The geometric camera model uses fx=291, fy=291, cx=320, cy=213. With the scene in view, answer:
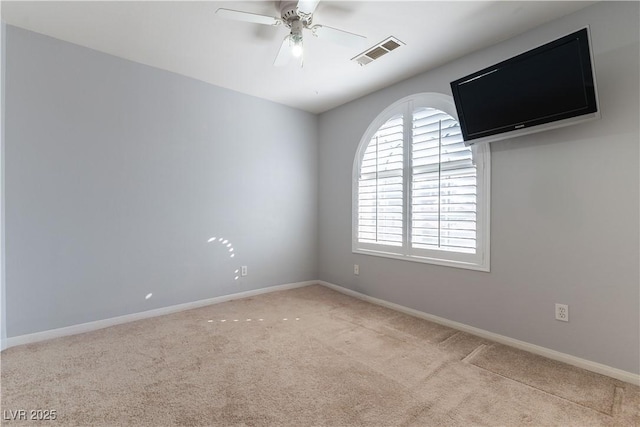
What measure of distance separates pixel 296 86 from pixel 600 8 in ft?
8.84

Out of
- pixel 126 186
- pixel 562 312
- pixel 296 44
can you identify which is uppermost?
pixel 296 44

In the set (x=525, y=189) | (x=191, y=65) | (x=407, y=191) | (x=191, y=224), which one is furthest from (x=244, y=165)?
(x=525, y=189)

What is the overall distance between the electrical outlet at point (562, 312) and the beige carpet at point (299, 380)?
0.34 m

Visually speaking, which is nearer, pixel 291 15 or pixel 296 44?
pixel 291 15

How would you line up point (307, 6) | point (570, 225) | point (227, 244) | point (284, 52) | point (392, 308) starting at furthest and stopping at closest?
1. point (227, 244)
2. point (392, 308)
3. point (284, 52)
4. point (570, 225)
5. point (307, 6)

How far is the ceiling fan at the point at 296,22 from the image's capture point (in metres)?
1.88

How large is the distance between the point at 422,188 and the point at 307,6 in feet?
6.60

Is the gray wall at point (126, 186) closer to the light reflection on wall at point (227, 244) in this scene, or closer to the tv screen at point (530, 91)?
the light reflection on wall at point (227, 244)

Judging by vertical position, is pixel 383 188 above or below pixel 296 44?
below

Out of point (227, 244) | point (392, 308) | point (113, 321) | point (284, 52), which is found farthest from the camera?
point (227, 244)

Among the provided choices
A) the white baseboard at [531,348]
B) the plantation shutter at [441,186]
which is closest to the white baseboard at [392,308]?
the white baseboard at [531,348]

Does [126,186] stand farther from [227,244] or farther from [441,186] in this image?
[441,186]

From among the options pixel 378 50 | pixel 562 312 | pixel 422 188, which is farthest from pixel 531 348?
pixel 378 50

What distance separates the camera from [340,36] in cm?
214
